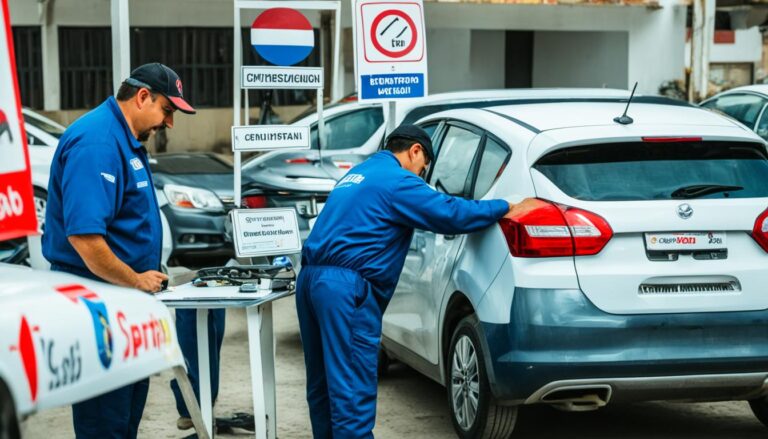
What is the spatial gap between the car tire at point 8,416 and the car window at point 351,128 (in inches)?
371

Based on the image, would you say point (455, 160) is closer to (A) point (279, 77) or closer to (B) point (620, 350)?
(B) point (620, 350)

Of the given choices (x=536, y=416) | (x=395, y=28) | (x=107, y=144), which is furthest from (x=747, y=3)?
(x=107, y=144)

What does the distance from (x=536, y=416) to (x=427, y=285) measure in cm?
113

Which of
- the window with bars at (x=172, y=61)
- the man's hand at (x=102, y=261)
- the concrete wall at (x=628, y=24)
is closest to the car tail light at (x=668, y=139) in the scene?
the man's hand at (x=102, y=261)

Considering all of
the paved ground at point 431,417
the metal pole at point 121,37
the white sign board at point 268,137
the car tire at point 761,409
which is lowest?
the paved ground at point 431,417

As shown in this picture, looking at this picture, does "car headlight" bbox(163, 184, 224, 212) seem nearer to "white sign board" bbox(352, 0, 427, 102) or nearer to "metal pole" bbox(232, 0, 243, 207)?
"metal pole" bbox(232, 0, 243, 207)

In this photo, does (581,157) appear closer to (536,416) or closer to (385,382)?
(536,416)

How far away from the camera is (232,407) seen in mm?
7691

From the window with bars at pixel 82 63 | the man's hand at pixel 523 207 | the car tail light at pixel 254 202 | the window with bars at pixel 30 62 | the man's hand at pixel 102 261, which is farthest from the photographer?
the window with bars at pixel 82 63

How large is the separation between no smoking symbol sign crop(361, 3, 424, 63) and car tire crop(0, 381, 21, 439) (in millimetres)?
6084

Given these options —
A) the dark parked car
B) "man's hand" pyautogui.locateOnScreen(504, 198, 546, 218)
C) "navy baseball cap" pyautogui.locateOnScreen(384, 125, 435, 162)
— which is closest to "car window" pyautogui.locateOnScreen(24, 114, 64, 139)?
the dark parked car

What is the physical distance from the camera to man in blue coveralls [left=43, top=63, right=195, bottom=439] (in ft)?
16.7

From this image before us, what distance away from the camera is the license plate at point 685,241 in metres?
5.80

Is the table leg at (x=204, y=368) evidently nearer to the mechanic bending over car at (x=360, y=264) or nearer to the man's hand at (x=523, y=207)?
the mechanic bending over car at (x=360, y=264)
